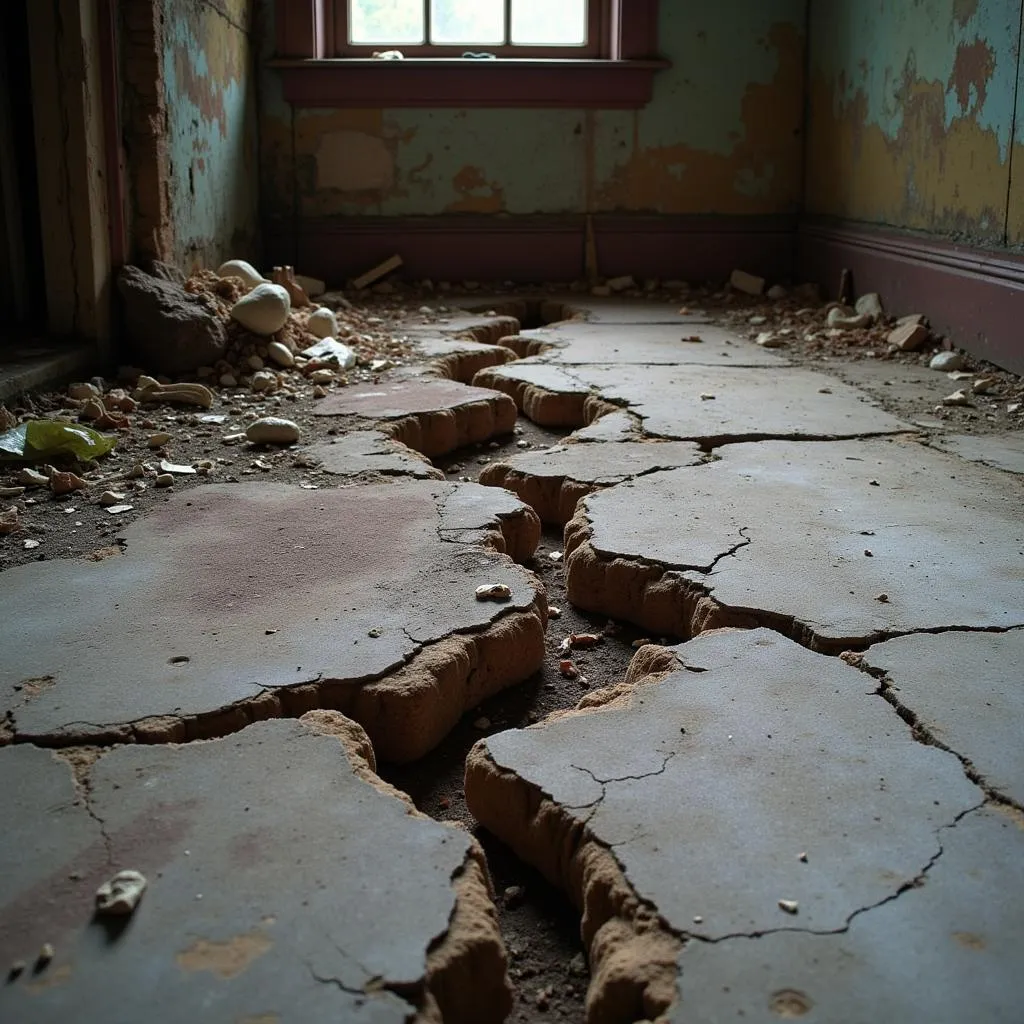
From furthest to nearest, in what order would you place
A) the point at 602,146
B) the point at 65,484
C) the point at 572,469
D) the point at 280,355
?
the point at 602,146
the point at 280,355
the point at 572,469
the point at 65,484

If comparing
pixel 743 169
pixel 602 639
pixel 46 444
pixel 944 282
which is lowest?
pixel 602 639

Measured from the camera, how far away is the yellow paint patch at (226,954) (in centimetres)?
99

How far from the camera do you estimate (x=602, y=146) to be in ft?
21.7

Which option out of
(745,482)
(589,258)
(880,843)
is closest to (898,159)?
(589,258)

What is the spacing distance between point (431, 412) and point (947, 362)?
2.17m

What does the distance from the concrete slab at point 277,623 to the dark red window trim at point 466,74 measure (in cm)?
461

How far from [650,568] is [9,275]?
3132mm

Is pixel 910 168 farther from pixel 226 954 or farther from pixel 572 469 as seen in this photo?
pixel 226 954

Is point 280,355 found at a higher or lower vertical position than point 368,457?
higher

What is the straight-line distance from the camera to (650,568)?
2.06 meters

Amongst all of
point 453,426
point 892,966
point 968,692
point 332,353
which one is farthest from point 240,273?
point 892,966

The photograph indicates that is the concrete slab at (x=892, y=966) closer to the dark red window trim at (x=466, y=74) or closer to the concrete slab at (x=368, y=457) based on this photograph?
the concrete slab at (x=368, y=457)

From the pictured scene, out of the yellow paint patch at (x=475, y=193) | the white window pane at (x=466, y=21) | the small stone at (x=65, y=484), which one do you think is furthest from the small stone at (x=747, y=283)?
the small stone at (x=65, y=484)

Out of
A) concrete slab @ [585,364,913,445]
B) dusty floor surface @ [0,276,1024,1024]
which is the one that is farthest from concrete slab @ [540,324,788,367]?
dusty floor surface @ [0,276,1024,1024]
